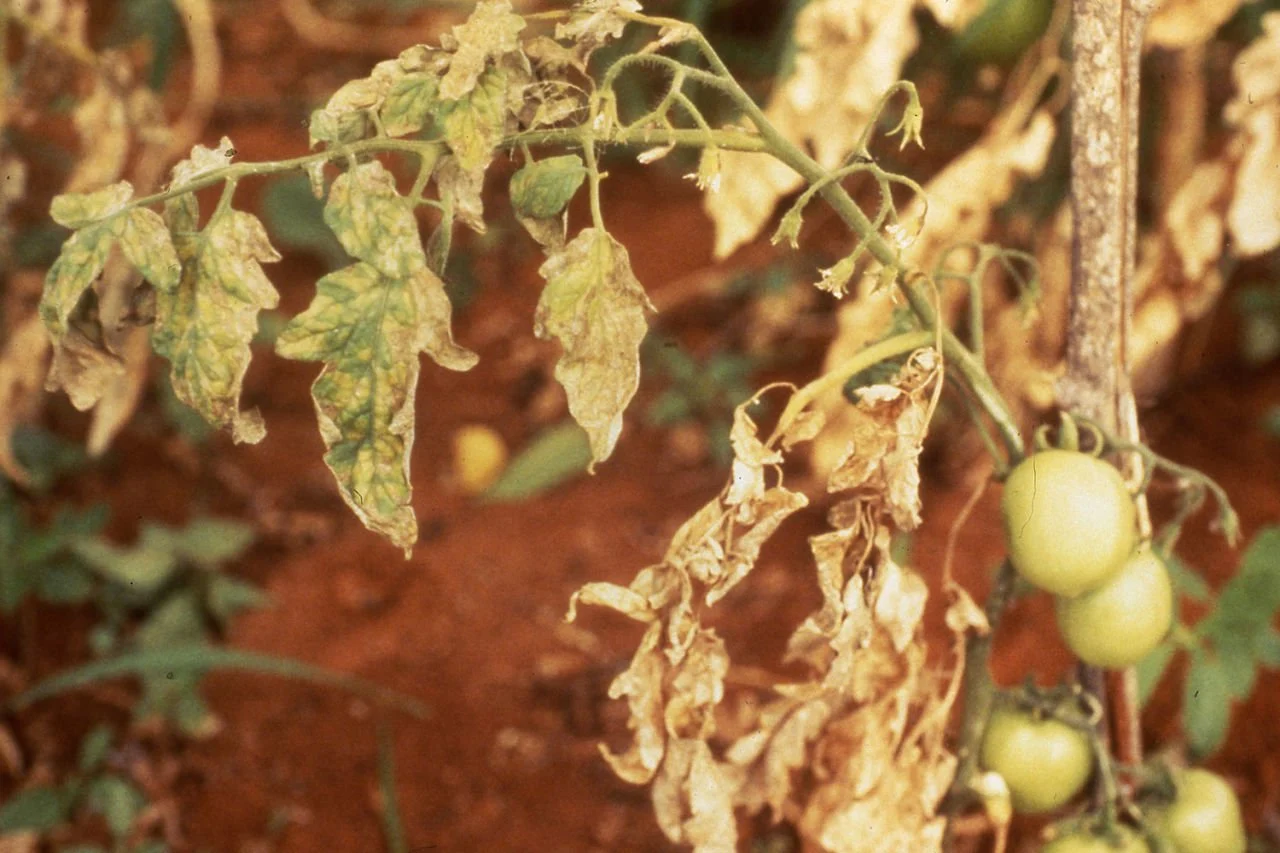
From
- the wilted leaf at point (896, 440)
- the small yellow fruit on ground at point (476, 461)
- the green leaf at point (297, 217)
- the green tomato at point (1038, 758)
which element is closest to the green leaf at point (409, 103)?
the wilted leaf at point (896, 440)

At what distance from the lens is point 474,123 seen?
86 cm

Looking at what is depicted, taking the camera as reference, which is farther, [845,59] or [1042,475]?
[845,59]

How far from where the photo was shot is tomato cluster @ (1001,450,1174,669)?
3.32ft

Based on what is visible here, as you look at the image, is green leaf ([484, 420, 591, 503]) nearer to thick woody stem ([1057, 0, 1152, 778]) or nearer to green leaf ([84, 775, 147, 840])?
green leaf ([84, 775, 147, 840])

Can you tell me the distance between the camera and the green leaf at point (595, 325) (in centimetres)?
89

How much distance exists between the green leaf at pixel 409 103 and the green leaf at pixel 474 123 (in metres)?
0.01

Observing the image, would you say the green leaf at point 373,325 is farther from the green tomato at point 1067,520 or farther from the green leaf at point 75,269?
the green tomato at point 1067,520

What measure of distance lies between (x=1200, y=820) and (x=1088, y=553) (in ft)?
1.13

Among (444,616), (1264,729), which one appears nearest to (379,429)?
(444,616)

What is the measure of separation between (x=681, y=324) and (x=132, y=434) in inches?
40.2

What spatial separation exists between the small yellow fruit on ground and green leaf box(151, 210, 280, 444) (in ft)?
4.56

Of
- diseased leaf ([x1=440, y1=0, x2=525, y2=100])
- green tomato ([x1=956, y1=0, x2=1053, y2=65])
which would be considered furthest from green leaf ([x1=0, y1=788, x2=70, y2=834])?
green tomato ([x1=956, y1=0, x2=1053, y2=65])

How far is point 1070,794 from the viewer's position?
119 cm

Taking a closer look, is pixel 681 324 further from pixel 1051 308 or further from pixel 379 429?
pixel 379 429
